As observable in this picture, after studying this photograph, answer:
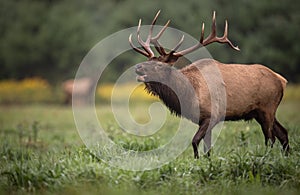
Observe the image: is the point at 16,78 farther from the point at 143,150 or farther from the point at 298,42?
the point at 143,150

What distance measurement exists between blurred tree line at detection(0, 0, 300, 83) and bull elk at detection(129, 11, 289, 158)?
20460 millimetres

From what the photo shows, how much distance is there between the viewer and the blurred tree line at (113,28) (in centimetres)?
3003

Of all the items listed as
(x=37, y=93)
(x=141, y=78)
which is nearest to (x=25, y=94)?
(x=37, y=93)

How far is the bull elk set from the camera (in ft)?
29.3

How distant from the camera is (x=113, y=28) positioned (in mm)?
36156

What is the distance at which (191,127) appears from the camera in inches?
506

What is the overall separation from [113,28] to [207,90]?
90.8 feet

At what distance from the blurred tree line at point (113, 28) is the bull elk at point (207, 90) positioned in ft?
67.1

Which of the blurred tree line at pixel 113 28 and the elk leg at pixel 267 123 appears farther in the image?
the blurred tree line at pixel 113 28

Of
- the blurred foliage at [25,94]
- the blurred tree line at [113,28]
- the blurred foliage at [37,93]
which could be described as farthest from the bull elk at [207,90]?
the blurred foliage at [25,94]

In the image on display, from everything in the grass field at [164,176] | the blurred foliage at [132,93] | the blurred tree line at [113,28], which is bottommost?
the grass field at [164,176]

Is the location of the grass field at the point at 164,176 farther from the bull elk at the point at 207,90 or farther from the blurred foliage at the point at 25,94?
the blurred foliage at the point at 25,94

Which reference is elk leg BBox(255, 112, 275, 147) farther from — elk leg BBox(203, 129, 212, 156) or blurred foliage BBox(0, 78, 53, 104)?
blurred foliage BBox(0, 78, 53, 104)

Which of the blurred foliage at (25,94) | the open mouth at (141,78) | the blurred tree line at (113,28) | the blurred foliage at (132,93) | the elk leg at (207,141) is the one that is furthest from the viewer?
the blurred foliage at (25,94)
